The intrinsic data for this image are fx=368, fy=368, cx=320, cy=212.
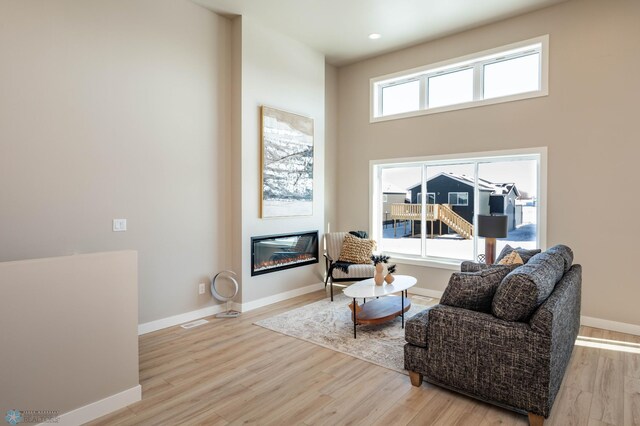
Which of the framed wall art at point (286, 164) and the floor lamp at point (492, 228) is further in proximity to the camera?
the framed wall art at point (286, 164)

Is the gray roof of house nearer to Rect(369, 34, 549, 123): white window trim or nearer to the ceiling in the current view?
Rect(369, 34, 549, 123): white window trim

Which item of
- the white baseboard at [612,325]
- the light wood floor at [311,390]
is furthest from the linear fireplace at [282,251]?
the white baseboard at [612,325]

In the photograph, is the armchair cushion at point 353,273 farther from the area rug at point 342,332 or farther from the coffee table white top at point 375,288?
the coffee table white top at point 375,288

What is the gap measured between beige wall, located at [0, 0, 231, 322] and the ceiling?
633mm

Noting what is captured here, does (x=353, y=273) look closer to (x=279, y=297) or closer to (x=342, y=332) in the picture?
(x=279, y=297)

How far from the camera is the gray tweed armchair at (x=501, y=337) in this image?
7.29 feet

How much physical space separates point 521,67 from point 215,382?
16.5 ft

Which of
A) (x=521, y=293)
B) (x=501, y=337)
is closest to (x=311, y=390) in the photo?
(x=501, y=337)

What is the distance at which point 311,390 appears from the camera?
277 centimetres

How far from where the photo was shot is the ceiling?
4.33 meters

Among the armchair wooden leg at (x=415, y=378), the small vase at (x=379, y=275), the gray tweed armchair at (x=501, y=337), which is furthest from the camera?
the small vase at (x=379, y=275)

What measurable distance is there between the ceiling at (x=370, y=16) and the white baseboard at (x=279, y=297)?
3.64 meters

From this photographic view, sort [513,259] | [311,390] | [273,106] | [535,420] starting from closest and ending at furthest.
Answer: [535,420] → [311,390] → [513,259] → [273,106]

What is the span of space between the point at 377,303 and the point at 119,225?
2.91 meters
